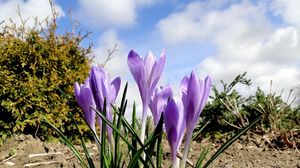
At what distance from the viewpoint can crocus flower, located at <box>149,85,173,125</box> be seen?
5.29ft

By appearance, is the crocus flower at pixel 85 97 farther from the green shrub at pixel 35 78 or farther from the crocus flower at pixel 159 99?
the green shrub at pixel 35 78

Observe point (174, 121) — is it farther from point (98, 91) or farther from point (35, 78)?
point (35, 78)

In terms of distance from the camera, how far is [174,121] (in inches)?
56.9

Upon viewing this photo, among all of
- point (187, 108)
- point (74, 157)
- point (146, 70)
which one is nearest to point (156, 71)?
point (146, 70)

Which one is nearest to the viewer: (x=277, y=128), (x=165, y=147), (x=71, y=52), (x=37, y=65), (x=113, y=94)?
(x=113, y=94)

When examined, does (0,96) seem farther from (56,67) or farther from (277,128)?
(277,128)

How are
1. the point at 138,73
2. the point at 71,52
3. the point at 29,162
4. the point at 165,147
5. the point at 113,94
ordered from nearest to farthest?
1. the point at 138,73
2. the point at 113,94
3. the point at 29,162
4. the point at 165,147
5. the point at 71,52

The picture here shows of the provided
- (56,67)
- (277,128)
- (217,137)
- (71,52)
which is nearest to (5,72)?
(56,67)

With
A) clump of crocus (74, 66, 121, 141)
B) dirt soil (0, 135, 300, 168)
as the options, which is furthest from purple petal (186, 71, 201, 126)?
dirt soil (0, 135, 300, 168)

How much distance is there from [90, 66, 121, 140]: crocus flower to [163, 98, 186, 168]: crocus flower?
12.1 inches

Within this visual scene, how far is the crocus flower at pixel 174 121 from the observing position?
1.43 m

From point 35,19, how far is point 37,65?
3.83 feet

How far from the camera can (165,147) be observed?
15.7 feet

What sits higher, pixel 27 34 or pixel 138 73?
pixel 27 34
